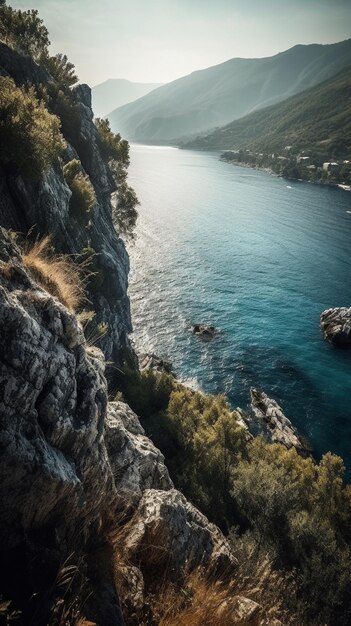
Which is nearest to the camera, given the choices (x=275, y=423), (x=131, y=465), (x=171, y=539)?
(x=171, y=539)

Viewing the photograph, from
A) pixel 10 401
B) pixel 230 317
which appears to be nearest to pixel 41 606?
pixel 10 401

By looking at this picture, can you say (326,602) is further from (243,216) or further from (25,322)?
(243,216)

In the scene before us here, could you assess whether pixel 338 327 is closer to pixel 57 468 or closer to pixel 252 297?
pixel 252 297

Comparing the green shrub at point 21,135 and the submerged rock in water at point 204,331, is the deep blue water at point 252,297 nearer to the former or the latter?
the submerged rock in water at point 204,331

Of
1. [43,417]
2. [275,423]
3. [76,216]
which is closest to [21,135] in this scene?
[76,216]

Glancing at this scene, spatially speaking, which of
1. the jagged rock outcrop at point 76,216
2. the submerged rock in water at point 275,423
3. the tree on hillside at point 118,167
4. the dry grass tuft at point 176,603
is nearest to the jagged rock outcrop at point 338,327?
the submerged rock in water at point 275,423
